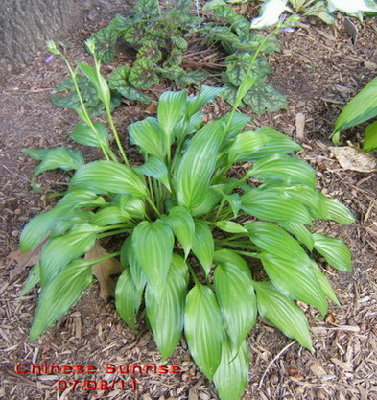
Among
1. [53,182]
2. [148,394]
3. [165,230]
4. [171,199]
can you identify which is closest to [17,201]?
[53,182]

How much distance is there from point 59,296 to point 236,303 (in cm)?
81

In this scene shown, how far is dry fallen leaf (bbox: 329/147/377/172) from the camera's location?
2840 mm

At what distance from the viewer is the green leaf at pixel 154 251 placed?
5.70 ft

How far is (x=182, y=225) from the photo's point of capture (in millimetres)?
1900

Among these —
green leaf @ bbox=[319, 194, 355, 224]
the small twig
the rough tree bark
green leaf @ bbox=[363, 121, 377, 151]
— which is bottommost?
the small twig

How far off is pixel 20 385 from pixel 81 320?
1.30ft

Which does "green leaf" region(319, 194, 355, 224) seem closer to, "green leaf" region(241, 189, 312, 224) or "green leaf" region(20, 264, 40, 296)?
"green leaf" region(241, 189, 312, 224)

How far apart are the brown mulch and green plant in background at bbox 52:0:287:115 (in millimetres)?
119

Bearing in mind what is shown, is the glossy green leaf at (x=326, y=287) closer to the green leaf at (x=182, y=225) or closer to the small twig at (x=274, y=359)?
the small twig at (x=274, y=359)

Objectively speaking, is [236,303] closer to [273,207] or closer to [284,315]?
[284,315]

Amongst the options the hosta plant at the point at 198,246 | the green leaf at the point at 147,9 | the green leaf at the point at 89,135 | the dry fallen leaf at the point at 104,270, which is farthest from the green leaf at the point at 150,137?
the green leaf at the point at 147,9

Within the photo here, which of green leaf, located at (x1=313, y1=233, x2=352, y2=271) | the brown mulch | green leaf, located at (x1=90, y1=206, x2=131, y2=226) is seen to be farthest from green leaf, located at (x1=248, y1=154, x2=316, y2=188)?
green leaf, located at (x1=90, y1=206, x2=131, y2=226)

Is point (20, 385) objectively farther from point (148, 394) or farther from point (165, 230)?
point (165, 230)

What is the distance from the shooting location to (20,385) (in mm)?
2045
